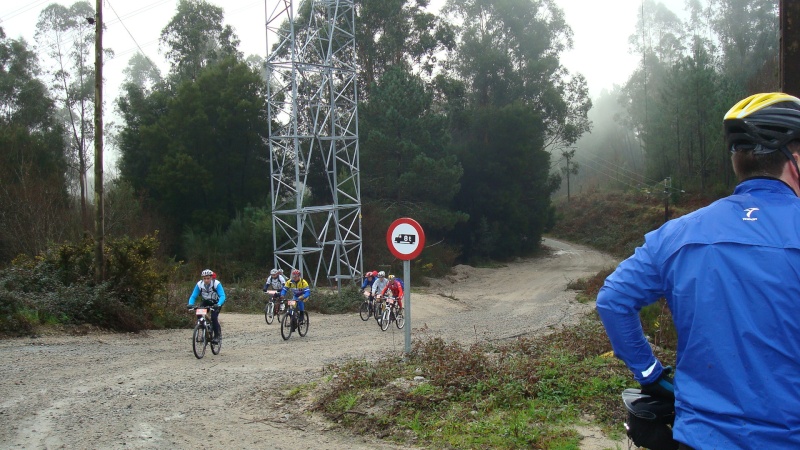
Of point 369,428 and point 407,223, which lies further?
point 407,223

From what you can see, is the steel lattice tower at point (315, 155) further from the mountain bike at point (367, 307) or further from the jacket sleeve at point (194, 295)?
the jacket sleeve at point (194, 295)

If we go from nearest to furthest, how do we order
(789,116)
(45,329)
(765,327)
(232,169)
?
(765,327), (789,116), (45,329), (232,169)

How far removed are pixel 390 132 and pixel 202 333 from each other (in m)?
30.7

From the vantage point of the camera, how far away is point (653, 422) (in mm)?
2502

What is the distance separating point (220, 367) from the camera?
12.1 m

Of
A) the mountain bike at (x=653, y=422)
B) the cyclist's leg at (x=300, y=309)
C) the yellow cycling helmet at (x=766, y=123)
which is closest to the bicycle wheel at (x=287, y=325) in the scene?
the cyclist's leg at (x=300, y=309)

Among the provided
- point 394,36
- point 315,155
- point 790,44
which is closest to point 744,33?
point 394,36

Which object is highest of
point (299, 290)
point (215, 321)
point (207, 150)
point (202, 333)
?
point (207, 150)

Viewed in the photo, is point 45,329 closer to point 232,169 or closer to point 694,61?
point 232,169

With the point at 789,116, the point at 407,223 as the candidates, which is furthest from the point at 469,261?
the point at 789,116

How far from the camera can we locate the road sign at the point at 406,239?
1037cm

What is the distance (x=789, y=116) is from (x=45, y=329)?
16.7 m

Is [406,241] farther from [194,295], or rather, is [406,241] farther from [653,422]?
[653,422]

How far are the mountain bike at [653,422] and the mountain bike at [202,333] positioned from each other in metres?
11.8
